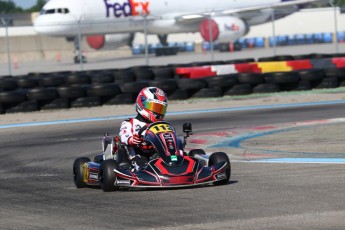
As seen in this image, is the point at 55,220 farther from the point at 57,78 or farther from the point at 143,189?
the point at 57,78

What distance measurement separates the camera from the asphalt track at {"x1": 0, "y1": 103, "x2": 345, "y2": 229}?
7.09 meters

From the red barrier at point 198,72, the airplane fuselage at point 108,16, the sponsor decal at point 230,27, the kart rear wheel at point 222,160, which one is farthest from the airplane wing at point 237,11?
the kart rear wheel at point 222,160

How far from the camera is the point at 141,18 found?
1718 inches

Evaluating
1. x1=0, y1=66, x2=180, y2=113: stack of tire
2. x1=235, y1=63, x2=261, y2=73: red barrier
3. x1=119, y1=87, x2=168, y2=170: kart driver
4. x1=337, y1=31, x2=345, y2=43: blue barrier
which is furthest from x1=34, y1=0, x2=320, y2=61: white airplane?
x1=119, y1=87, x2=168, y2=170: kart driver

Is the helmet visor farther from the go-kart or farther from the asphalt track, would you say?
the asphalt track

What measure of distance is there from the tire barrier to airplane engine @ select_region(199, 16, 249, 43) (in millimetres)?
17308

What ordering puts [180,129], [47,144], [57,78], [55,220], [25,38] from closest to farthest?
[55,220] < [47,144] < [180,129] < [57,78] < [25,38]

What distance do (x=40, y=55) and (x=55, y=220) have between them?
144 ft

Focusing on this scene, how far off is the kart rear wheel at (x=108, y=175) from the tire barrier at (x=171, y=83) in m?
11.2

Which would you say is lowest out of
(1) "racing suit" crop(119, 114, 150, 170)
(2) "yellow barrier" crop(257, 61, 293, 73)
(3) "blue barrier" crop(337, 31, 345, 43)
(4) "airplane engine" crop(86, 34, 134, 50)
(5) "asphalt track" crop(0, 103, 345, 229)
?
(5) "asphalt track" crop(0, 103, 345, 229)

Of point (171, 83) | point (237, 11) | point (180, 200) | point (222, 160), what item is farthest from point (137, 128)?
point (237, 11)

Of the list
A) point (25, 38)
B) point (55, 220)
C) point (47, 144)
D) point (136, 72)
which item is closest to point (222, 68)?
point (136, 72)

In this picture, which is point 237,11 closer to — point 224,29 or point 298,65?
point 224,29

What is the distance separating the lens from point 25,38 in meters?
50.3
